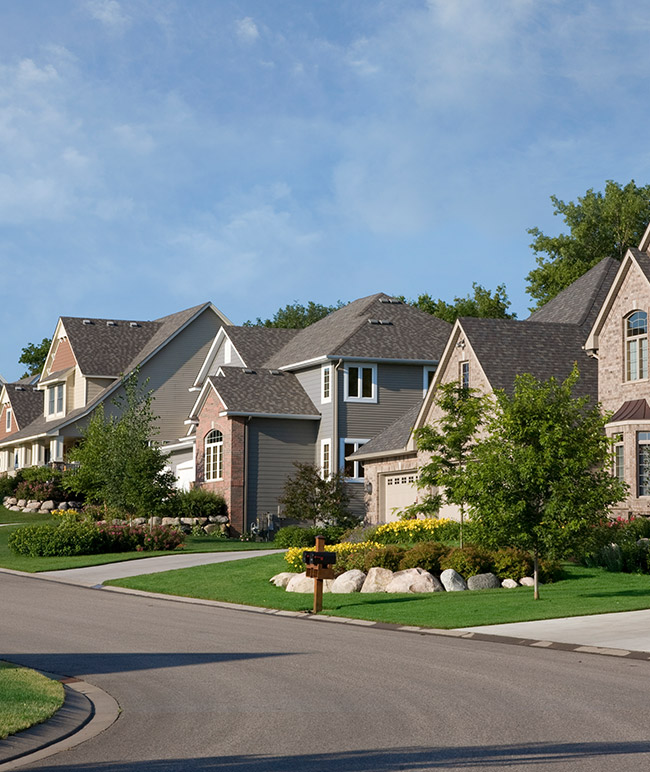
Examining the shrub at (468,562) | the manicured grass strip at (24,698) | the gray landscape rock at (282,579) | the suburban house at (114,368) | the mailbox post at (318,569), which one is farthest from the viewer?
the suburban house at (114,368)

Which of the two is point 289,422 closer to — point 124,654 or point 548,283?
point 548,283

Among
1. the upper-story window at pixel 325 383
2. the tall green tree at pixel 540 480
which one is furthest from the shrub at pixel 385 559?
the upper-story window at pixel 325 383

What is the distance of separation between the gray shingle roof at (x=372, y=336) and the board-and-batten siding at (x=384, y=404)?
81 cm

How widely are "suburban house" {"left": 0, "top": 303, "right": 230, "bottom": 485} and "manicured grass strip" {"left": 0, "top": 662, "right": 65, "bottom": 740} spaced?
133 feet

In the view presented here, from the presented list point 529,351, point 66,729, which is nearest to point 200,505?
point 529,351

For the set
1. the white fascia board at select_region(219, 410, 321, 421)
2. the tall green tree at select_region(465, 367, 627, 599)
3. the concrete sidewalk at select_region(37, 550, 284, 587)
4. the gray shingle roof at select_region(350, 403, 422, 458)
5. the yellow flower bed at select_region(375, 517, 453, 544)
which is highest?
the white fascia board at select_region(219, 410, 321, 421)

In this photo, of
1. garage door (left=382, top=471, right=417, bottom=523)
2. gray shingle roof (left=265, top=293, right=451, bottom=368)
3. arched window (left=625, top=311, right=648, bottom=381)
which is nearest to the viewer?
arched window (left=625, top=311, right=648, bottom=381)

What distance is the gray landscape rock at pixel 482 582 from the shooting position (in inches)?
918

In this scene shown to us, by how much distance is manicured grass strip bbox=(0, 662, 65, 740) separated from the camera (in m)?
8.94

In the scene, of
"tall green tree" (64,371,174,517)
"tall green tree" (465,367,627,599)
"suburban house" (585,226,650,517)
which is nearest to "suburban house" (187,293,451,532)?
"tall green tree" (64,371,174,517)

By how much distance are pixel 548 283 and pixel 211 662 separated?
49753 mm

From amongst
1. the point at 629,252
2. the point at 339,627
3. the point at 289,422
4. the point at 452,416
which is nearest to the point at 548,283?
the point at 289,422

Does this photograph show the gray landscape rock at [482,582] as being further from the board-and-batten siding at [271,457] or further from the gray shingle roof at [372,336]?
the gray shingle roof at [372,336]

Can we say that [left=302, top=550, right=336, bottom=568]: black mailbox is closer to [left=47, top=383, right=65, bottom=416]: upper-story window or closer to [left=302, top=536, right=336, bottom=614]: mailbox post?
[left=302, top=536, right=336, bottom=614]: mailbox post
